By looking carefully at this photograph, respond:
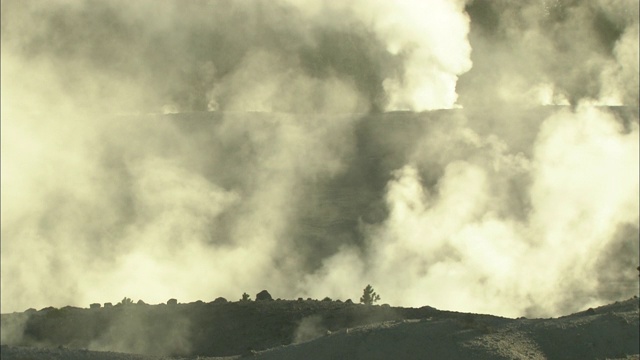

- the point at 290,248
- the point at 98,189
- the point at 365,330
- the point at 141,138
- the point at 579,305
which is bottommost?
the point at 365,330

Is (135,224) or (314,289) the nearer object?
(314,289)

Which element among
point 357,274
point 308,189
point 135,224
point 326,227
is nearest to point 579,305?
point 357,274

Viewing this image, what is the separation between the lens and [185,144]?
74.3 metres

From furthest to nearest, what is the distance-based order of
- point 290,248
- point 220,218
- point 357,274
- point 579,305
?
point 220,218 < point 290,248 < point 357,274 < point 579,305

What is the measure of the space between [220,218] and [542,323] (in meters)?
43.7

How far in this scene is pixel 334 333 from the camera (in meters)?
21.8

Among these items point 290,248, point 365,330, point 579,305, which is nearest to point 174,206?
point 290,248

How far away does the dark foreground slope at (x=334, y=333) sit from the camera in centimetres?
2072

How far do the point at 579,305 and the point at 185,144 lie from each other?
1393 inches

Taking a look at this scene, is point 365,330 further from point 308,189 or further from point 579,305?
Result: point 308,189

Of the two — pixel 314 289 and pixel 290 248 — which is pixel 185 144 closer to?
pixel 290 248

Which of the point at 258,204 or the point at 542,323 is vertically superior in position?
the point at 258,204

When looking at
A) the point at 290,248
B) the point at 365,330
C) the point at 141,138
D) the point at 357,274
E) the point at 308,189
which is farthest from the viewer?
the point at 141,138

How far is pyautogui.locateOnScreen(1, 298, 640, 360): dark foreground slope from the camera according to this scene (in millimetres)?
20719
